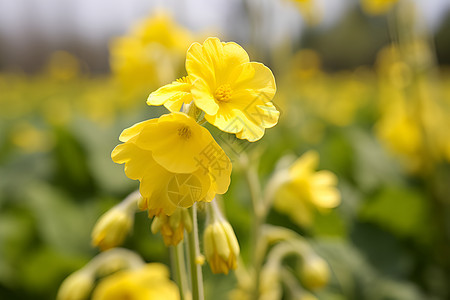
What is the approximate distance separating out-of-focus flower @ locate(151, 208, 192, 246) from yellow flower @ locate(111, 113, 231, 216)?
0.02 metres

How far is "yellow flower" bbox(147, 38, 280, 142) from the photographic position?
0.52 meters

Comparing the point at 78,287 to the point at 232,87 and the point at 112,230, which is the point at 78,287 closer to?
the point at 112,230

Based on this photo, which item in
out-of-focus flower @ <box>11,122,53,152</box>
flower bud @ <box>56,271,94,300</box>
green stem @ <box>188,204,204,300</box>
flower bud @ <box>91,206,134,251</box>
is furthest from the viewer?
out-of-focus flower @ <box>11,122,53,152</box>

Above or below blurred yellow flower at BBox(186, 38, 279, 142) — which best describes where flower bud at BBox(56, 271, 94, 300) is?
below

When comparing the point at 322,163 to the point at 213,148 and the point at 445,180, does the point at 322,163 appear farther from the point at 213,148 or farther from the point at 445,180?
the point at 213,148

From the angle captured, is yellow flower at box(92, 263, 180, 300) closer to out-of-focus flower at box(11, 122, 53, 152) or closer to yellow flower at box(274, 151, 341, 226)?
yellow flower at box(274, 151, 341, 226)

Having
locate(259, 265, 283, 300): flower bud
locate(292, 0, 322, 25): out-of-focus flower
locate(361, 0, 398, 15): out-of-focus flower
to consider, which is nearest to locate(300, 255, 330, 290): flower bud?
locate(259, 265, 283, 300): flower bud

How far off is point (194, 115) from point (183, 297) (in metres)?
0.30

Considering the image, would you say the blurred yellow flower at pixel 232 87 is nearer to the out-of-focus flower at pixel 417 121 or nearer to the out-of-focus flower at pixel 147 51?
the out-of-focus flower at pixel 147 51

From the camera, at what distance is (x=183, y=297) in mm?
678

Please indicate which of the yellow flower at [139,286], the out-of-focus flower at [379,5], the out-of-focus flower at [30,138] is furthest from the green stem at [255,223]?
the out-of-focus flower at [30,138]

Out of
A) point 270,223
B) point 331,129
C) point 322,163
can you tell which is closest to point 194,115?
point 270,223

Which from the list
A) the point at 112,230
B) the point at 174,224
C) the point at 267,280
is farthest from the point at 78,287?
the point at 174,224

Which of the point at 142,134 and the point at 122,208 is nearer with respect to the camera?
the point at 142,134
